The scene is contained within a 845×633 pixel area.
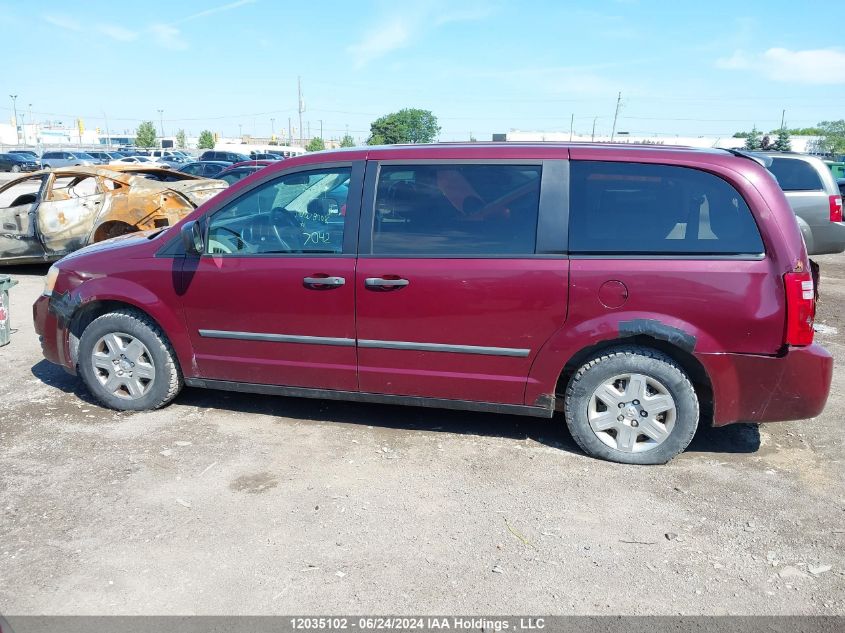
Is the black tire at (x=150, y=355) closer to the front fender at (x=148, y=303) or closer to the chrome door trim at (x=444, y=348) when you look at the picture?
the front fender at (x=148, y=303)

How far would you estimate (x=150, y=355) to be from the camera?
15.8 feet

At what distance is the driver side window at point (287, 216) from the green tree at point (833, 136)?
80.1 metres

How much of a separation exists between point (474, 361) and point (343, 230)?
3.91 ft

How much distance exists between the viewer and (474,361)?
4.21 meters

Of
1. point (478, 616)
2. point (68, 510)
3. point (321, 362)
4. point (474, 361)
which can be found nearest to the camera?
point (478, 616)

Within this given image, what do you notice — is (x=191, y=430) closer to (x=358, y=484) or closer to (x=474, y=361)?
(x=358, y=484)

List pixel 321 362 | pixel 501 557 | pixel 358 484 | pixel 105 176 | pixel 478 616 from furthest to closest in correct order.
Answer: pixel 105 176
pixel 321 362
pixel 358 484
pixel 501 557
pixel 478 616

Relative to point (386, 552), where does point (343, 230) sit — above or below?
above

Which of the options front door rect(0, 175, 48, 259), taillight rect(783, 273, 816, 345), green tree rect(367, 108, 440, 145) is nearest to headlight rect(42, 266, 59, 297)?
taillight rect(783, 273, 816, 345)

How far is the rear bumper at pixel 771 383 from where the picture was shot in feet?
12.6

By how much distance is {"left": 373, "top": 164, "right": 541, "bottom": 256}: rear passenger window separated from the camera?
4105 millimetres

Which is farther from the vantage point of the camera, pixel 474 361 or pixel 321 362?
pixel 321 362

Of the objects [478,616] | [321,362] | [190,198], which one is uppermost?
[190,198]

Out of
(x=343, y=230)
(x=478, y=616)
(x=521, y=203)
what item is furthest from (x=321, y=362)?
(x=478, y=616)
